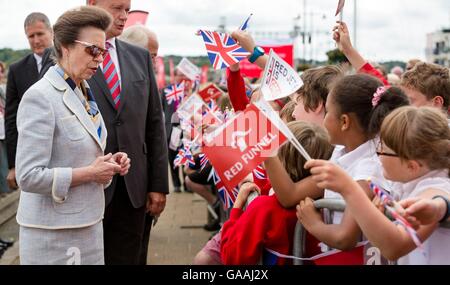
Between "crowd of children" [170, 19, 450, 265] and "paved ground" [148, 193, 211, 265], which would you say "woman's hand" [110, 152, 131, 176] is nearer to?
"crowd of children" [170, 19, 450, 265]

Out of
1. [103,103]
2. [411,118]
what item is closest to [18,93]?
[103,103]

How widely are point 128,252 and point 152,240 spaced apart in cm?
372

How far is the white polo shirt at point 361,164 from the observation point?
2.65 meters

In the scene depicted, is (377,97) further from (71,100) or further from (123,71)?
(123,71)

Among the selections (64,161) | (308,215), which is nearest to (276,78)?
(308,215)

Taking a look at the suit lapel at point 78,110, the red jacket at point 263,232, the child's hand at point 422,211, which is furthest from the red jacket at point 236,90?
the child's hand at point 422,211

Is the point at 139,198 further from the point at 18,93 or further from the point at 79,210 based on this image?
the point at 18,93

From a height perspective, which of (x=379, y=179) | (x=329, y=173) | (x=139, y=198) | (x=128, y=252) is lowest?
(x=128, y=252)

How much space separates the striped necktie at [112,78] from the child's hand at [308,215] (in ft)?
5.03

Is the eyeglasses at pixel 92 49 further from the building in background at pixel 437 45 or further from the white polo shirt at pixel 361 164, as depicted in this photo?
the building in background at pixel 437 45

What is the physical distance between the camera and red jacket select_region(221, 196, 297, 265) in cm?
270

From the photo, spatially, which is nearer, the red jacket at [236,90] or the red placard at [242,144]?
the red placard at [242,144]

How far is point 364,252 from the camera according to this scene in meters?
2.67
